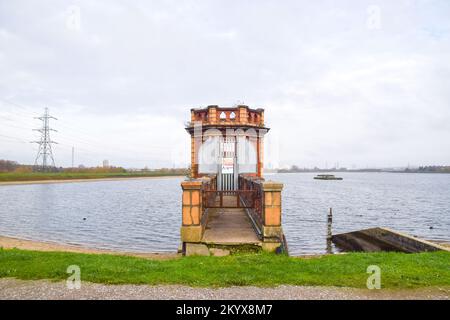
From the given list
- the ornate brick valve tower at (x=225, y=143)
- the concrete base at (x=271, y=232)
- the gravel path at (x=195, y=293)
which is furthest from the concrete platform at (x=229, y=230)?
the gravel path at (x=195, y=293)

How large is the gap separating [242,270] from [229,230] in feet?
17.2

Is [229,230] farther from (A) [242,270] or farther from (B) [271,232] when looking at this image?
(A) [242,270]

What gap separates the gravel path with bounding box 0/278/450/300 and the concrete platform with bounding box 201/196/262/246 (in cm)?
445

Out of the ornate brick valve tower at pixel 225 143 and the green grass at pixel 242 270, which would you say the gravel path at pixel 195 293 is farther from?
the ornate brick valve tower at pixel 225 143

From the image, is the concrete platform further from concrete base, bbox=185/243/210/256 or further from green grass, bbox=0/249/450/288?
green grass, bbox=0/249/450/288

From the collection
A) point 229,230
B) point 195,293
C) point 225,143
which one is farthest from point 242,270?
point 225,143

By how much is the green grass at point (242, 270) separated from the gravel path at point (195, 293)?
0.90ft

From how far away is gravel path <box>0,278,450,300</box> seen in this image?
6371mm

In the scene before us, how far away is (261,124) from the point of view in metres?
22.2

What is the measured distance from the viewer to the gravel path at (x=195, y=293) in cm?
637

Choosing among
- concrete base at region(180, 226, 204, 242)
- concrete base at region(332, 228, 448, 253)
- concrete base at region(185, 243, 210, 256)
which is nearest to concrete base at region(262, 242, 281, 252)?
concrete base at region(185, 243, 210, 256)
